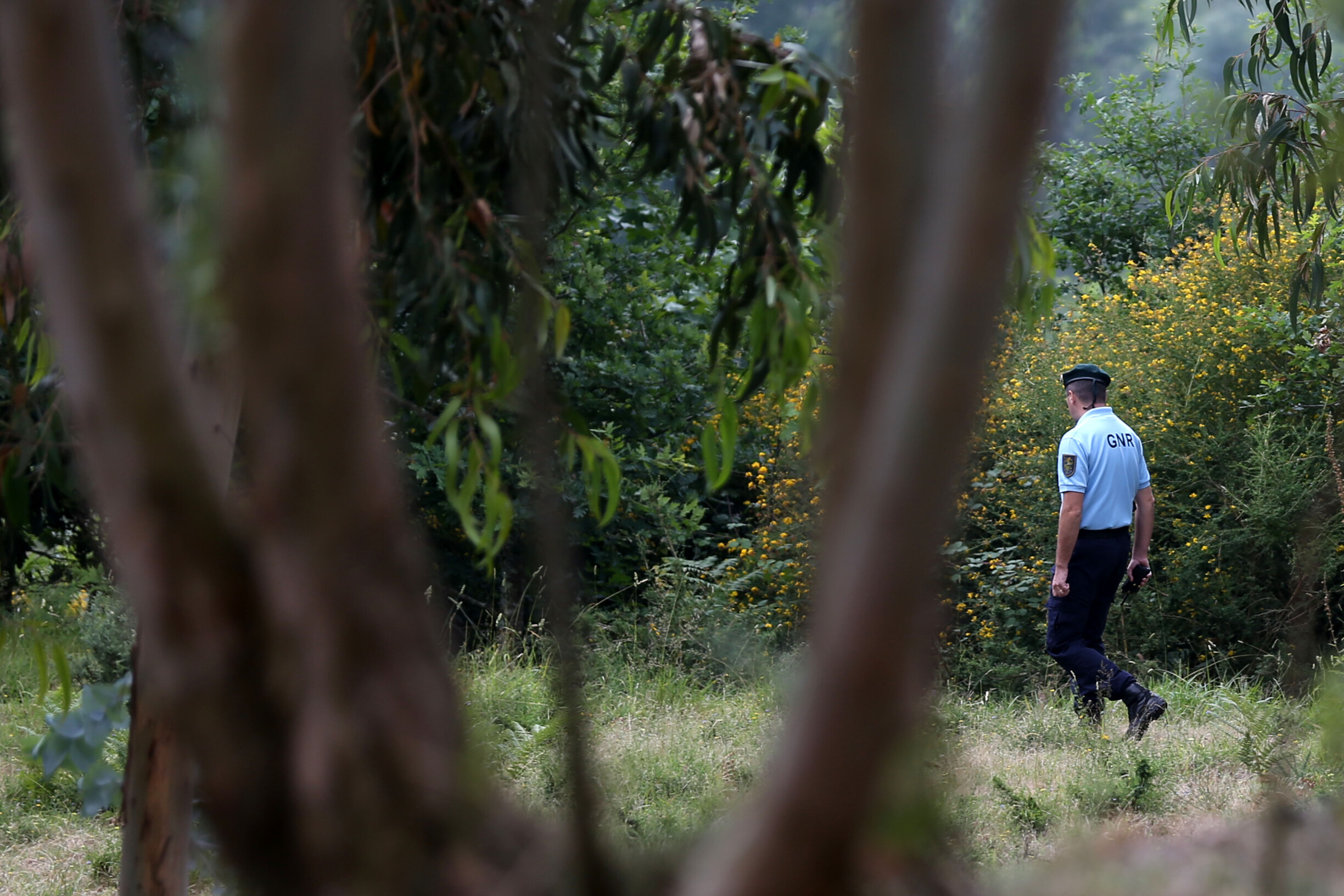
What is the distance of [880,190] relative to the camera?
0.63 m

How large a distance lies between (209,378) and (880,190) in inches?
63.1

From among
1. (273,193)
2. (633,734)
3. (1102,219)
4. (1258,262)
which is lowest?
(633,734)

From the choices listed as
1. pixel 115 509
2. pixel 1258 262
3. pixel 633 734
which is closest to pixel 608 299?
pixel 633 734

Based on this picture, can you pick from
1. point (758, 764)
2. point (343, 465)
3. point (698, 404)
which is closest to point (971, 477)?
point (758, 764)

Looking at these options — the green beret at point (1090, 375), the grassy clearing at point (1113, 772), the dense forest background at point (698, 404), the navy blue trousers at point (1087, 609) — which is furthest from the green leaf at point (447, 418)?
the green beret at point (1090, 375)

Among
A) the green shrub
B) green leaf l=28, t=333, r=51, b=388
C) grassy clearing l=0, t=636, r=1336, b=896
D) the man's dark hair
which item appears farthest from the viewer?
the green shrub

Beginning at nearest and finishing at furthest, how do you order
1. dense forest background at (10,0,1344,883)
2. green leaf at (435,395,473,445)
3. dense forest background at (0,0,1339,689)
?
dense forest background at (10,0,1344,883), green leaf at (435,395,473,445), dense forest background at (0,0,1339,689)

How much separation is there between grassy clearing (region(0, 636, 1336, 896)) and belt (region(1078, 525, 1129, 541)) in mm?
914

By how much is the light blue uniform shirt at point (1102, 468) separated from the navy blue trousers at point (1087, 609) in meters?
0.13

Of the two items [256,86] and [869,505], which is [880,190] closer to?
[869,505]

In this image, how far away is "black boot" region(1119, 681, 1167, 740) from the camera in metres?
5.31

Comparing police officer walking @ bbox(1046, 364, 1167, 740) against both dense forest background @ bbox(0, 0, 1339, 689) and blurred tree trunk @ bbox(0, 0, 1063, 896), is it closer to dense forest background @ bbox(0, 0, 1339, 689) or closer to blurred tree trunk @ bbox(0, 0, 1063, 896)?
dense forest background @ bbox(0, 0, 1339, 689)

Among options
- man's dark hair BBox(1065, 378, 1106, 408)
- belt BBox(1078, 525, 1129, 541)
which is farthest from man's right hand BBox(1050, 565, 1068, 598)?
man's dark hair BBox(1065, 378, 1106, 408)

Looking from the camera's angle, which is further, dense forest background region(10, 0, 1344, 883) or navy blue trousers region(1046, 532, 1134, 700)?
navy blue trousers region(1046, 532, 1134, 700)
